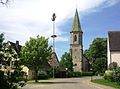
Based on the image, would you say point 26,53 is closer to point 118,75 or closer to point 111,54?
point 118,75

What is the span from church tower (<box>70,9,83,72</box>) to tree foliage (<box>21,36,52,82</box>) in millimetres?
62999

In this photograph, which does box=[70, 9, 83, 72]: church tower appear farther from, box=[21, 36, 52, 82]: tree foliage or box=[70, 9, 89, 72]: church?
box=[21, 36, 52, 82]: tree foliage

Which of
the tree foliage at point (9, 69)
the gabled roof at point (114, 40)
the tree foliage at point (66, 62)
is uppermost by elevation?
the gabled roof at point (114, 40)

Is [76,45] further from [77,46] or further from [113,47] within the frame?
[113,47]

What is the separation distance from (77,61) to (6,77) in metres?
111

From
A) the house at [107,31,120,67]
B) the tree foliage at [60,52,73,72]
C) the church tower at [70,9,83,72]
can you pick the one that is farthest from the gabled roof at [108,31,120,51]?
the church tower at [70,9,83,72]

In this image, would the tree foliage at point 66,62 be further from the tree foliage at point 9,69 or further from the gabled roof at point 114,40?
the tree foliage at point 9,69

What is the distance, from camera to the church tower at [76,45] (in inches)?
4646

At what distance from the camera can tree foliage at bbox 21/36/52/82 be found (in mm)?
52969

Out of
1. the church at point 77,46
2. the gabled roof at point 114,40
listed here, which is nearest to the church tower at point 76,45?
the church at point 77,46

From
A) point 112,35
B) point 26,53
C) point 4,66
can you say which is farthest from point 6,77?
point 112,35

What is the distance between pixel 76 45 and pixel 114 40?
47649 millimetres

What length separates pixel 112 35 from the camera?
7556cm

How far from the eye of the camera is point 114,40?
243 ft
